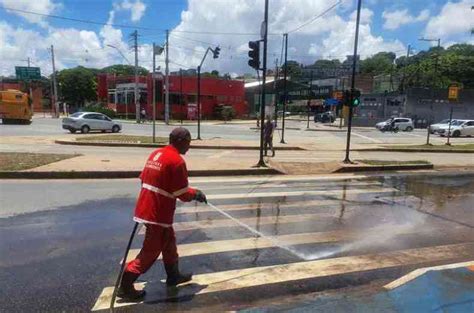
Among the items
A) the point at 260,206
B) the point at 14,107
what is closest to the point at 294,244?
the point at 260,206

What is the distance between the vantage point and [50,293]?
4.71 meters

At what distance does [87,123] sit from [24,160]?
20.9 meters

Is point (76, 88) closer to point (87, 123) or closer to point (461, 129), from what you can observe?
point (87, 123)

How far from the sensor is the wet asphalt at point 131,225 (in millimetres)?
4973

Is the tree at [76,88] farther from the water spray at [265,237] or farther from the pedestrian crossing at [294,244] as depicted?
the water spray at [265,237]

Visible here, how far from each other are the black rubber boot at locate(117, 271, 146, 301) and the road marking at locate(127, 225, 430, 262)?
1.17 m

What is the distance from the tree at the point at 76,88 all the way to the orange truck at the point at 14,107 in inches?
2416

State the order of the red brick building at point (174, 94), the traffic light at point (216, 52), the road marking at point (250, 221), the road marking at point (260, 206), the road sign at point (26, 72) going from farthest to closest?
the road sign at point (26, 72), the red brick building at point (174, 94), the traffic light at point (216, 52), the road marking at point (260, 206), the road marking at point (250, 221)

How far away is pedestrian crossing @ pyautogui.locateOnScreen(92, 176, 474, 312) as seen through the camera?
507 cm

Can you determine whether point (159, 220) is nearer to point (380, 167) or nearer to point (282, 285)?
point (282, 285)


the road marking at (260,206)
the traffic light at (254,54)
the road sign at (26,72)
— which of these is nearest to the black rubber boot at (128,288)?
the road marking at (260,206)

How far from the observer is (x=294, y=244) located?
6.64 m

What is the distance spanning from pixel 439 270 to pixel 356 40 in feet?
41.0

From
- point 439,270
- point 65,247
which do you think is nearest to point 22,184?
point 65,247
